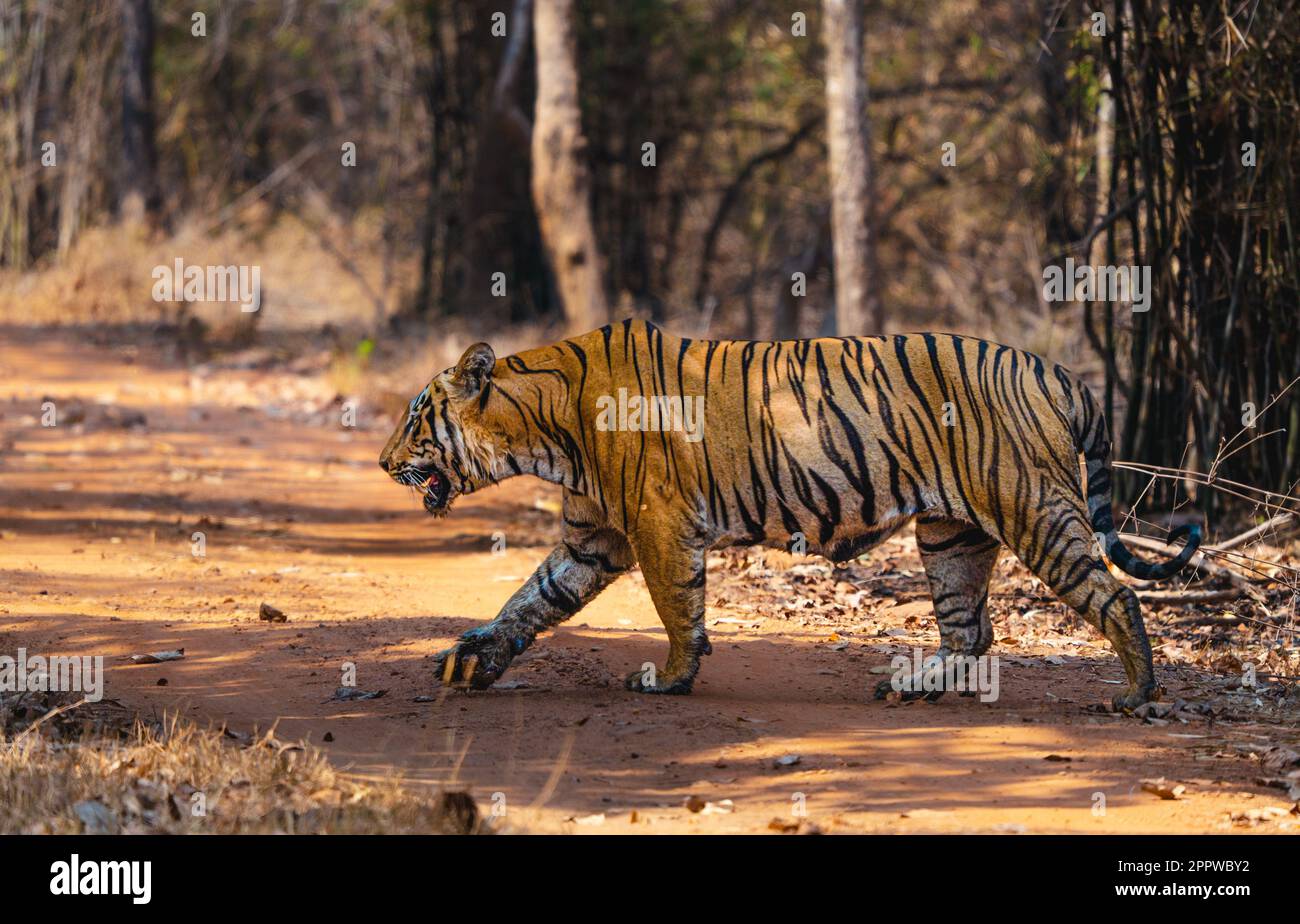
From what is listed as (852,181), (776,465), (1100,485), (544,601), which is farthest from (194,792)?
(852,181)

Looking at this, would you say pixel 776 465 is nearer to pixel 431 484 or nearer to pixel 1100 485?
pixel 1100 485

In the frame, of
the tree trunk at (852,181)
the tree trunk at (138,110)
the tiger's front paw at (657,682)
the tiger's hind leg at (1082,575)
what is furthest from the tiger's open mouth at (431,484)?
the tree trunk at (138,110)

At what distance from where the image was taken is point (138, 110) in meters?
21.8

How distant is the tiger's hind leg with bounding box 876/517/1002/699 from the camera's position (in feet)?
23.3

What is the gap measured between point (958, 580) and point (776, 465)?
3.26 ft

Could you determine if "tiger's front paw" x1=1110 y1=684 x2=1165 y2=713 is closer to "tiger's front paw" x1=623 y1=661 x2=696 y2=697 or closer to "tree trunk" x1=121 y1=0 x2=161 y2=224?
"tiger's front paw" x1=623 y1=661 x2=696 y2=697

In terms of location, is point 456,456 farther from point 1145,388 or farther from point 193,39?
point 193,39

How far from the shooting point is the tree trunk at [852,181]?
15805mm

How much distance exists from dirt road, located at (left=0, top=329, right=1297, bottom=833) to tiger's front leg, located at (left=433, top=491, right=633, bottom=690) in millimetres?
145

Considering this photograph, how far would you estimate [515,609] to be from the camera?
23.0 feet

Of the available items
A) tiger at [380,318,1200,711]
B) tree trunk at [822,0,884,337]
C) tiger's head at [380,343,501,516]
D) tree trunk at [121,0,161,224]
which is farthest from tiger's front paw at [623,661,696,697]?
tree trunk at [121,0,161,224]

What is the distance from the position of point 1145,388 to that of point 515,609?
19.3ft

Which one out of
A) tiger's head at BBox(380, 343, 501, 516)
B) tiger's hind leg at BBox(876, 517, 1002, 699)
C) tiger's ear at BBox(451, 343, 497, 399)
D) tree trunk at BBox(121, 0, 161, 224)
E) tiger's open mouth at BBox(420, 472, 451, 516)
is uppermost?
tree trunk at BBox(121, 0, 161, 224)
